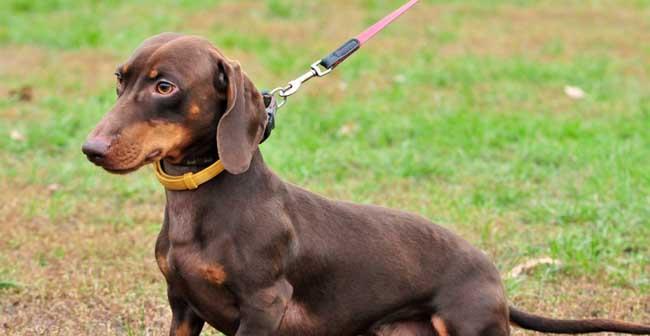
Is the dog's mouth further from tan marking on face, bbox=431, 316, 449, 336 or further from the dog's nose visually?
tan marking on face, bbox=431, 316, 449, 336

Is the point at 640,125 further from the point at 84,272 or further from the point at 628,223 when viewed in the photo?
the point at 84,272

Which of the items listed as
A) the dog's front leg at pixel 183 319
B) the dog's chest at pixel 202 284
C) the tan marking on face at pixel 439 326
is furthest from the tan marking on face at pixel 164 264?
the tan marking on face at pixel 439 326

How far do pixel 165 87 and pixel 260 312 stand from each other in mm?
792

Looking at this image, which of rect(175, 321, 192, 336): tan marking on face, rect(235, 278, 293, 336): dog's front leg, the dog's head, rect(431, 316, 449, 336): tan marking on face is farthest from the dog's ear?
rect(431, 316, 449, 336): tan marking on face

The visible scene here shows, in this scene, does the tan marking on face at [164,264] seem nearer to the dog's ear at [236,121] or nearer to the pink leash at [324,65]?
the dog's ear at [236,121]

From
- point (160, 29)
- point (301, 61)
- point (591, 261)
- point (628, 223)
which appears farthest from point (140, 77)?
point (160, 29)

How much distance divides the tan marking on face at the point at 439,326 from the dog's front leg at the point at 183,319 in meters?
0.84

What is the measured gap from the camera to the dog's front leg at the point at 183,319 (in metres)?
3.95

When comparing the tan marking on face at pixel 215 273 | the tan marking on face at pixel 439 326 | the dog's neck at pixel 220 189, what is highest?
the dog's neck at pixel 220 189

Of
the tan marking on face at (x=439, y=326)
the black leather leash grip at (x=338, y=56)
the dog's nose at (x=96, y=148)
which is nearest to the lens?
the dog's nose at (x=96, y=148)

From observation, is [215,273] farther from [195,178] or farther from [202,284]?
[195,178]

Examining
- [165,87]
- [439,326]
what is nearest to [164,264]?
[165,87]

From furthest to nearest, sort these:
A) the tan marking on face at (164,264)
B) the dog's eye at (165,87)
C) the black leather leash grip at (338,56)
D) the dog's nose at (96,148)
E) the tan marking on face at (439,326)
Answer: the black leather leash grip at (338,56), the tan marking on face at (439,326), the tan marking on face at (164,264), the dog's eye at (165,87), the dog's nose at (96,148)

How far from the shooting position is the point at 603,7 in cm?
1368
